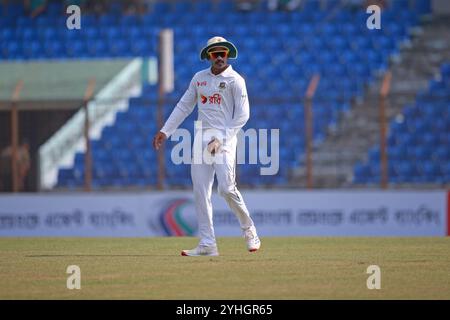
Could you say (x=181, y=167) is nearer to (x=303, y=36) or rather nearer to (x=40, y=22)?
(x=303, y=36)

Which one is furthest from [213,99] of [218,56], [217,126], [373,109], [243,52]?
[243,52]

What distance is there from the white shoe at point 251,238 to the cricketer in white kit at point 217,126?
232 millimetres

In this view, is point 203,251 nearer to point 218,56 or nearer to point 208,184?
point 208,184

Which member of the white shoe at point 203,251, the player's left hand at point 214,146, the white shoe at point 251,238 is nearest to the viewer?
the player's left hand at point 214,146

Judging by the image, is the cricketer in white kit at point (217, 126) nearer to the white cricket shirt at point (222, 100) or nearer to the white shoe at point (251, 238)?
the white cricket shirt at point (222, 100)

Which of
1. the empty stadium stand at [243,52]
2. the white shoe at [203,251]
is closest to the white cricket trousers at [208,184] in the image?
the white shoe at [203,251]

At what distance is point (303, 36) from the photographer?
31719mm

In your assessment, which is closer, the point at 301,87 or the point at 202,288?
the point at 202,288

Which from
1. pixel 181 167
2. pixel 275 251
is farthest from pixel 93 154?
pixel 275 251

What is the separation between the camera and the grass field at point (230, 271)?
10938 mm

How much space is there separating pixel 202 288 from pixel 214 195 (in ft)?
35.7

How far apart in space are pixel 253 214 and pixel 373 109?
7638 mm

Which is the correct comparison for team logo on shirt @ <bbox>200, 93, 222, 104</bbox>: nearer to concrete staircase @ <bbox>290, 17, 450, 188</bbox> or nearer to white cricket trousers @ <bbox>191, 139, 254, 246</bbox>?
white cricket trousers @ <bbox>191, 139, 254, 246</bbox>

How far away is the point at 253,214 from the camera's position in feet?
72.7
